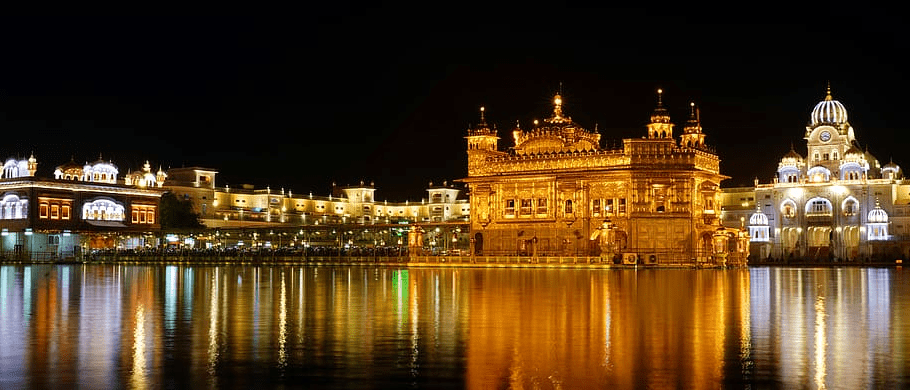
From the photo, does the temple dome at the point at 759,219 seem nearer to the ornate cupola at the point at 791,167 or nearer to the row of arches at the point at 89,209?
the ornate cupola at the point at 791,167

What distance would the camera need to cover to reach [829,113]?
8844 centimetres

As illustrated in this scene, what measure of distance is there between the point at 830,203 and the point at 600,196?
3116 centimetres

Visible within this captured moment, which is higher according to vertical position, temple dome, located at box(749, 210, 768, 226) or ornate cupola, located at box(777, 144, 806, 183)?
ornate cupola, located at box(777, 144, 806, 183)

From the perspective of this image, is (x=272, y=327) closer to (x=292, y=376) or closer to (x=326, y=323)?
(x=326, y=323)

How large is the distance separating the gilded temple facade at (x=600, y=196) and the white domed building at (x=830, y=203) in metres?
21.5

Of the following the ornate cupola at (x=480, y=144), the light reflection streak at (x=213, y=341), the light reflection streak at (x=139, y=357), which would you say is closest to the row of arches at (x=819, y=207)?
the ornate cupola at (x=480, y=144)

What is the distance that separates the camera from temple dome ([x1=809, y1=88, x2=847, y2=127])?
88.1 meters

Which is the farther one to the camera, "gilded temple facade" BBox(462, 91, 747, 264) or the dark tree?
the dark tree

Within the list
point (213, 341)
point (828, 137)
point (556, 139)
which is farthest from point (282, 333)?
point (828, 137)

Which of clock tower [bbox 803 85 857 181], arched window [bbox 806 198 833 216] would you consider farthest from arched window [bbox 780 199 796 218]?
clock tower [bbox 803 85 857 181]

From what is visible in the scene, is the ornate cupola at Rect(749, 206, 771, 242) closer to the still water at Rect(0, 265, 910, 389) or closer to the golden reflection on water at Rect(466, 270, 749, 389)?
the golden reflection on water at Rect(466, 270, 749, 389)

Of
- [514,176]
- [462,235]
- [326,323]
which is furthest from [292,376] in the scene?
[462,235]

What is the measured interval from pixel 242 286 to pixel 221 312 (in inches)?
506

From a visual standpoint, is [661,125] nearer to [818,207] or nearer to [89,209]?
[818,207]
